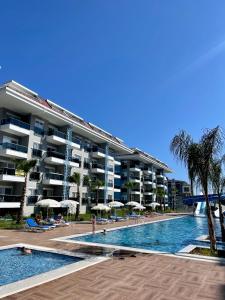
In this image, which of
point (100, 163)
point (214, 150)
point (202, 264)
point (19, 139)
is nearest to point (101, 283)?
point (202, 264)

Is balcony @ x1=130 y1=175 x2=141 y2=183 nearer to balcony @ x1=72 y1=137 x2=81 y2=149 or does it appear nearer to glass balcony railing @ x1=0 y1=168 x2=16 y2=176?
balcony @ x1=72 y1=137 x2=81 y2=149

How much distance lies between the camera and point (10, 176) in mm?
31484

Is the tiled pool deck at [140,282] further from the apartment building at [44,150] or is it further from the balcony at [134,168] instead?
the balcony at [134,168]

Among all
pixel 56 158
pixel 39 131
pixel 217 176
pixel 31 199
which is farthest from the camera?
pixel 56 158

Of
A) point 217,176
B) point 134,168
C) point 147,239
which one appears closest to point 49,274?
point 217,176

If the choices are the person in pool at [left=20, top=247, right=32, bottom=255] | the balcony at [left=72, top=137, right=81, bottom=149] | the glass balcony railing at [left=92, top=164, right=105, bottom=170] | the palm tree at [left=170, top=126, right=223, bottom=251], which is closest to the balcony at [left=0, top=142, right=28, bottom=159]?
the balcony at [left=72, top=137, right=81, bottom=149]

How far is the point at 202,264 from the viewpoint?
1153 centimetres

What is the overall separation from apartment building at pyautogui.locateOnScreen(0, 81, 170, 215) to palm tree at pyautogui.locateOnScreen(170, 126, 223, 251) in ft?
72.5

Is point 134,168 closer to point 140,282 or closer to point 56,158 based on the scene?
point 56,158

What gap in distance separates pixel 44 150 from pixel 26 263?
26.6 meters

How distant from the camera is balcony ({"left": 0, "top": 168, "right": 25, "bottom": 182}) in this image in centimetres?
3075

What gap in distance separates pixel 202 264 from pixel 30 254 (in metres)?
8.42

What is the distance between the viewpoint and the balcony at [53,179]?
37.1 meters

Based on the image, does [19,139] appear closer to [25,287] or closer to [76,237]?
[76,237]
